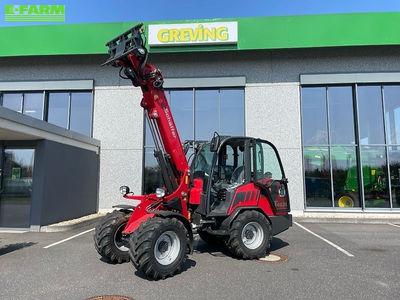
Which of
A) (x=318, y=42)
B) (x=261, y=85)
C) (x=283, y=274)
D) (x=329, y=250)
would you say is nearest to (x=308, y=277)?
(x=283, y=274)

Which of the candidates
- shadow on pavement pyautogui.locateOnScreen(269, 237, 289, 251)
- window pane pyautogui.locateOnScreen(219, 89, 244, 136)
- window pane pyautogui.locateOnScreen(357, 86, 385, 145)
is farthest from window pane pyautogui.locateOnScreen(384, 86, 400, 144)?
shadow on pavement pyautogui.locateOnScreen(269, 237, 289, 251)

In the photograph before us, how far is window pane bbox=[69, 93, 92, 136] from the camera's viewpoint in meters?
13.7

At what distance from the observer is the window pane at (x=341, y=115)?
12.9m

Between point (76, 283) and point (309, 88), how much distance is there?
39.5 ft

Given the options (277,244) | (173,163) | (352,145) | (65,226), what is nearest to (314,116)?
(352,145)

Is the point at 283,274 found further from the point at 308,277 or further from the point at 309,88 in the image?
the point at 309,88

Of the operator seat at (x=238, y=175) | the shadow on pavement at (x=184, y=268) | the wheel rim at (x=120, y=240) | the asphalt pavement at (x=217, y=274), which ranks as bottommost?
the asphalt pavement at (x=217, y=274)

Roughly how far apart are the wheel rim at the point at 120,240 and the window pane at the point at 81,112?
8.99 meters

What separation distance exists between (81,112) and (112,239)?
969 centimetres

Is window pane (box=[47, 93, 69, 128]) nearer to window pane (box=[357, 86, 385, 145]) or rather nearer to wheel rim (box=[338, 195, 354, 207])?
wheel rim (box=[338, 195, 354, 207])

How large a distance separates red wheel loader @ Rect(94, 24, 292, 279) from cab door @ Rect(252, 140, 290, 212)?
0.02m

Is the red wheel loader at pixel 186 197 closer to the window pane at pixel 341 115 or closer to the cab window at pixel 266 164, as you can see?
the cab window at pixel 266 164

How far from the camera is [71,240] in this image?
26.3 feet

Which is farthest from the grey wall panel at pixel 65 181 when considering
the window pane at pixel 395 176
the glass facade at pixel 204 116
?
the window pane at pixel 395 176
